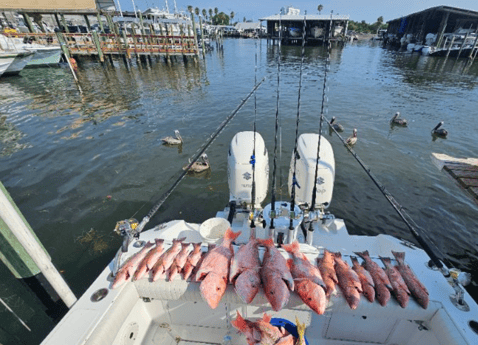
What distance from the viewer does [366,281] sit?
307 cm

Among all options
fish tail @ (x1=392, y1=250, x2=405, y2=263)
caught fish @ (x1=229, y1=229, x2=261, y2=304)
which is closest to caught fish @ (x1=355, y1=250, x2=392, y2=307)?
fish tail @ (x1=392, y1=250, x2=405, y2=263)

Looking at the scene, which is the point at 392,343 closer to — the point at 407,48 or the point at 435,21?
the point at 407,48

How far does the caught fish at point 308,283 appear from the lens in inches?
107

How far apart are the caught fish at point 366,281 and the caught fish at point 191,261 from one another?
2.32m

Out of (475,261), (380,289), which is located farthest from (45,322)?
(475,261)

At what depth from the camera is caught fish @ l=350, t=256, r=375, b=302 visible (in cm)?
296

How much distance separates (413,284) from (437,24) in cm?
7400

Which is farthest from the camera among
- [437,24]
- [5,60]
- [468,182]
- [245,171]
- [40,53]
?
[437,24]

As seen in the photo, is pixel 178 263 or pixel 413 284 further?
pixel 178 263

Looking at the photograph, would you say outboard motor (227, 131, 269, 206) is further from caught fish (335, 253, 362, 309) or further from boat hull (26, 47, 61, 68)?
boat hull (26, 47, 61, 68)

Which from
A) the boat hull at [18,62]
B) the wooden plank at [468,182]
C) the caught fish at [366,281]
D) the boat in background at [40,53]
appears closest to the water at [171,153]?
the boat hull at [18,62]

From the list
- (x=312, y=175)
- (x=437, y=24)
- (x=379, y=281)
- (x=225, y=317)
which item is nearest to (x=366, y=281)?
(x=379, y=281)

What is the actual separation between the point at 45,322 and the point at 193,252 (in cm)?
477

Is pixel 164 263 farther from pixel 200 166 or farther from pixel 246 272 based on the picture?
pixel 200 166
